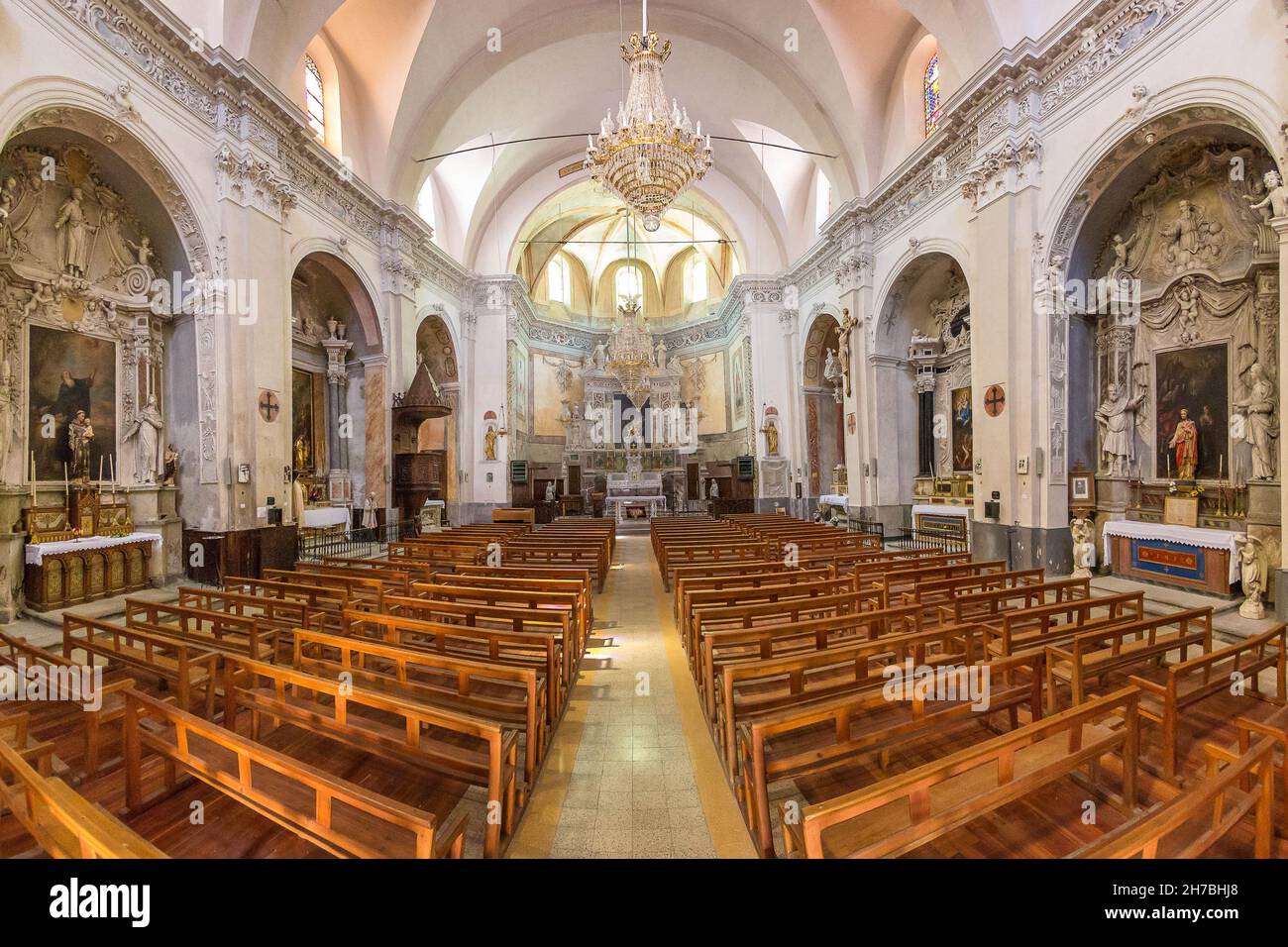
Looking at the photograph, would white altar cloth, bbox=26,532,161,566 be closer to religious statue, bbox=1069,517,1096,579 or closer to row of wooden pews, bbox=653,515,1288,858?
row of wooden pews, bbox=653,515,1288,858

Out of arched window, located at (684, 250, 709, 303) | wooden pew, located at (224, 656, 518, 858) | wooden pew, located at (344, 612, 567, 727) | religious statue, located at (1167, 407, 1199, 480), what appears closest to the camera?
wooden pew, located at (224, 656, 518, 858)

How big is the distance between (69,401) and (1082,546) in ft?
50.4

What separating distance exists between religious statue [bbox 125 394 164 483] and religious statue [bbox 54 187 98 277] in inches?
79.0

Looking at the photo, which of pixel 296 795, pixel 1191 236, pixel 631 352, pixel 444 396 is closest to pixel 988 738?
pixel 296 795

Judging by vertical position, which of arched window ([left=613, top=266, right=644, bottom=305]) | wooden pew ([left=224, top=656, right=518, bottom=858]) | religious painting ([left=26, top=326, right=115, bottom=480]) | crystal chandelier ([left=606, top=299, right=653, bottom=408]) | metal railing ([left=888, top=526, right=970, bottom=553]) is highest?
arched window ([left=613, top=266, right=644, bottom=305])

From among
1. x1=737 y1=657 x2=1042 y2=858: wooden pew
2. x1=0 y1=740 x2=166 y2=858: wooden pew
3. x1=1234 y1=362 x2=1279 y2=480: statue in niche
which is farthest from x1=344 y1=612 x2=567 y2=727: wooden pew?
x1=1234 y1=362 x2=1279 y2=480: statue in niche

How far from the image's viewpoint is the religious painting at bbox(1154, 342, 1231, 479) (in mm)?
7871

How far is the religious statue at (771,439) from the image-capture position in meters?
19.3

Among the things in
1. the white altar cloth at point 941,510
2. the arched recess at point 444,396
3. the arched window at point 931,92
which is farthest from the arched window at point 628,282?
the white altar cloth at point 941,510

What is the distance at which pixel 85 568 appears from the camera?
7445 millimetres

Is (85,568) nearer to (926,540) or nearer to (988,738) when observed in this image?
(988,738)

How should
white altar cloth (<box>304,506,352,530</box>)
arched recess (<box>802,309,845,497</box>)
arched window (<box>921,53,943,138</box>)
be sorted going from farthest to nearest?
arched recess (<box>802,309,845,497</box>), arched window (<box>921,53,943,138</box>), white altar cloth (<box>304,506,352,530</box>)

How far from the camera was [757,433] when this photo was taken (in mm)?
19891

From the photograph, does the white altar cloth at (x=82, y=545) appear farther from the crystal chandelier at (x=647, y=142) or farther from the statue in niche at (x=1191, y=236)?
the statue in niche at (x=1191, y=236)
